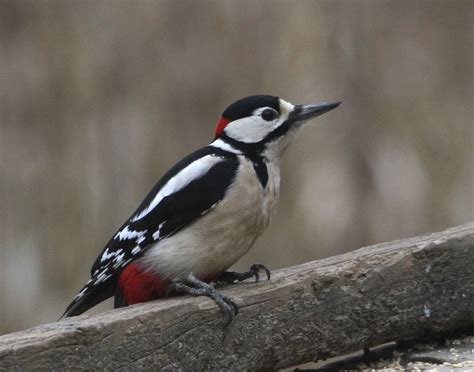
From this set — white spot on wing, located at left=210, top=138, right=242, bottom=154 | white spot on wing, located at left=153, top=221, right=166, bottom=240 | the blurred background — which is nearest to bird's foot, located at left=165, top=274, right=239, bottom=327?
white spot on wing, located at left=153, top=221, right=166, bottom=240

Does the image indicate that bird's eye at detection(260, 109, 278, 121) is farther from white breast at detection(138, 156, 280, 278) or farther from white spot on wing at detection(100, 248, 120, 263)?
white spot on wing at detection(100, 248, 120, 263)

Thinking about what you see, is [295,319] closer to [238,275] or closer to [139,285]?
[238,275]

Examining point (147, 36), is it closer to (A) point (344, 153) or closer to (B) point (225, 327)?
(A) point (344, 153)

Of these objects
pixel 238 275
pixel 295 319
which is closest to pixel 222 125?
pixel 238 275

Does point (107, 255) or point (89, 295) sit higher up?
point (107, 255)

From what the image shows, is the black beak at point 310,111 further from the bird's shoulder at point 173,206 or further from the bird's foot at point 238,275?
the bird's foot at point 238,275

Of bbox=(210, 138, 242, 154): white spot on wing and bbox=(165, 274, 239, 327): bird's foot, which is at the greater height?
bbox=(210, 138, 242, 154): white spot on wing

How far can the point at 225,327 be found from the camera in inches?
131

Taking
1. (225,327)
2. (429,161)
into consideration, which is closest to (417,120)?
(429,161)

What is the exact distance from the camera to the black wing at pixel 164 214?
11.9 feet

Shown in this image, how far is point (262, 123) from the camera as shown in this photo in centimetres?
379

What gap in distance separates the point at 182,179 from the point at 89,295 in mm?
459

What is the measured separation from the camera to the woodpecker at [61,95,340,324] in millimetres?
3607

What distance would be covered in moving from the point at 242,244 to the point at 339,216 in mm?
2746
